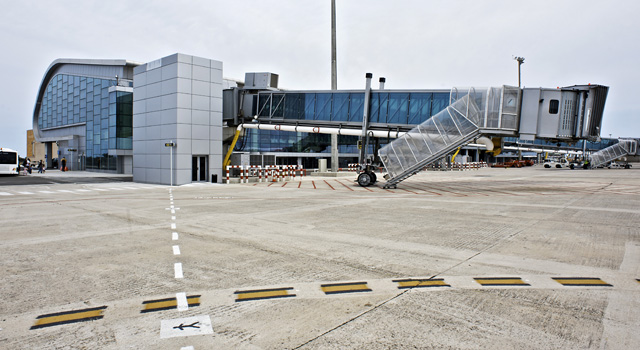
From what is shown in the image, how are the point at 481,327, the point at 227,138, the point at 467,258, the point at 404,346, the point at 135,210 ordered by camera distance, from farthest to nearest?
the point at 227,138 < the point at 135,210 < the point at 467,258 < the point at 481,327 < the point at 404,346

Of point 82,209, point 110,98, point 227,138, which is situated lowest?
point 82,209

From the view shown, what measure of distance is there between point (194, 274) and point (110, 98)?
1971 inches

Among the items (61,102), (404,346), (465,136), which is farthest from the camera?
(61,102)

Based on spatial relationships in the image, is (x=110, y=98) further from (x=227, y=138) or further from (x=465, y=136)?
(x=465, y=136)

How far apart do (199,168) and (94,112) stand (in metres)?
32.4

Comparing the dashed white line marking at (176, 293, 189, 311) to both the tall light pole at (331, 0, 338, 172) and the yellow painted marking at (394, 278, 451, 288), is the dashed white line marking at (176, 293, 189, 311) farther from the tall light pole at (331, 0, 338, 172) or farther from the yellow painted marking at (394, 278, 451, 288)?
the tall light pole at (331, 0, 338, 172)

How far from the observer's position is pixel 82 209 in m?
14.8

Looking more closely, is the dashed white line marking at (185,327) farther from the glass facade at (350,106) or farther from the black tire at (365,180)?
the glass facade at (350,106)

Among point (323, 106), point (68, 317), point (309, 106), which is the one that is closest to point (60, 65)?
point (309, 106)

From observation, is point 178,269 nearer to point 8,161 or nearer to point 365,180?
point 365,180

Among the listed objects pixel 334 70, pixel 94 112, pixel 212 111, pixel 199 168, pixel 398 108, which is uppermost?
pixel 334 70

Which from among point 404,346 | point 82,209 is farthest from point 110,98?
point 404,346

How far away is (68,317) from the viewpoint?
4.85 m

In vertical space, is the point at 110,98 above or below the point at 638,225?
above
